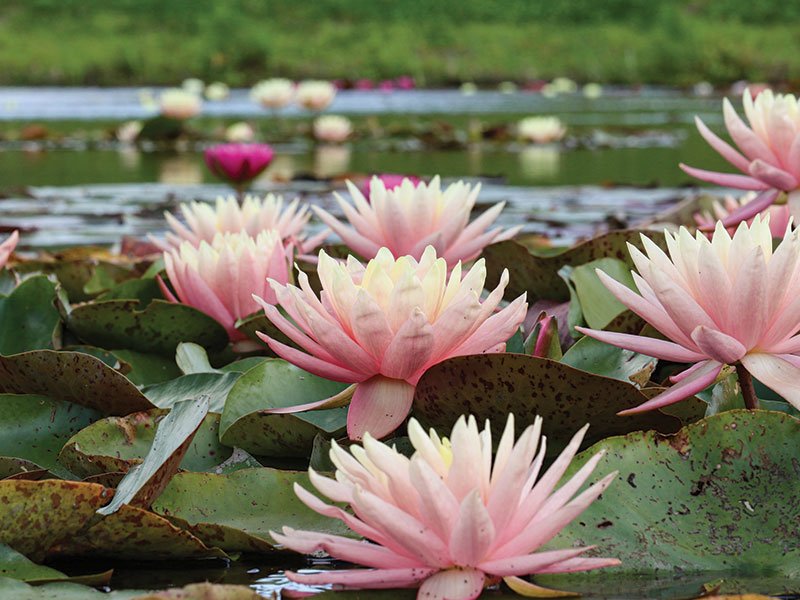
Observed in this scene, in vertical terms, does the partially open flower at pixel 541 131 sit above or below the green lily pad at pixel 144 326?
below

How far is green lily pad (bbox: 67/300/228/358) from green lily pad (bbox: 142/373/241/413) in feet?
0.62

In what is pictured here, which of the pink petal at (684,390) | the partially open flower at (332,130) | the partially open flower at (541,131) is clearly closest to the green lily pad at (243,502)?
the pink petal at (684,390)

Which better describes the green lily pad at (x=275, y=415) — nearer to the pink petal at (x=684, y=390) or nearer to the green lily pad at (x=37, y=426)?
the green lily pad at (x=37, y=426)

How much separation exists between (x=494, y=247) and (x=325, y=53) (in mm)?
22174

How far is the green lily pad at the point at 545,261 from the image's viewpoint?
1.51 metres

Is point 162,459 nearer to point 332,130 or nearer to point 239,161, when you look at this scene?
point 239,161

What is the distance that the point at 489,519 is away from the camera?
2.38 ft

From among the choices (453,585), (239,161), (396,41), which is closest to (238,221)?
(453,585)

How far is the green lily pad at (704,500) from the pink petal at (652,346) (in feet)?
0.24

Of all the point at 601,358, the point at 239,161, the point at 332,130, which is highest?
the point at 601,358

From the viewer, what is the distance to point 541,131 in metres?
7.73

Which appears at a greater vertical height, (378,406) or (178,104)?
(378,406)

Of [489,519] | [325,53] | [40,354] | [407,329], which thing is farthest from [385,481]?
[325,53]

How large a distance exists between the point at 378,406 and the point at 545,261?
56 centimetres
